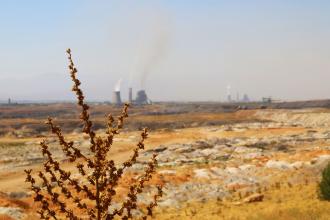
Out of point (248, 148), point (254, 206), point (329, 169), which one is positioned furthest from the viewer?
point (248, 148)

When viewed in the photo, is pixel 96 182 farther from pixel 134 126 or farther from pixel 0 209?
pixel 134 126

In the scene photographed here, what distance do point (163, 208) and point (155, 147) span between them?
127ft

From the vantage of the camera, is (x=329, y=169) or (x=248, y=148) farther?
(x=248, y=148)

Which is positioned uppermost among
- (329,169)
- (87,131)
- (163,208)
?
(87,131)

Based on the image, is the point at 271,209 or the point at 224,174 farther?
the point at 224,174

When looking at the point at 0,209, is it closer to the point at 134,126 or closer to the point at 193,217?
the point at 193,217

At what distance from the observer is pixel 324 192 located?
29.6m

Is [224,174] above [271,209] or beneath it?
beneath

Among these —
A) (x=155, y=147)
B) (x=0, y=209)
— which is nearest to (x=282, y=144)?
(x=155, y=147)

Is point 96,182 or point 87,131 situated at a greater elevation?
point 87,131

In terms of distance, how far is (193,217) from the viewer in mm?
29938

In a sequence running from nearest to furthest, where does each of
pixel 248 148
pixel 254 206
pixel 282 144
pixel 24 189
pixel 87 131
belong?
pixel 87 131 < pixel 254 206 < pixel 24 189 < pixel 248 148 < pixel 282 144

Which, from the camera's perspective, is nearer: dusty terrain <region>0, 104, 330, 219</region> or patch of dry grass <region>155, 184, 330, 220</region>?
patch of dry grass <region>155, 184, 330, 220</region>

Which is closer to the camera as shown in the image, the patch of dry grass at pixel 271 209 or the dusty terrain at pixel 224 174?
the patch of dry grass at pixel 271 209
